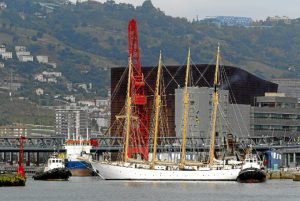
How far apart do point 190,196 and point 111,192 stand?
15.8 m

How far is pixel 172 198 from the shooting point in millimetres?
160000

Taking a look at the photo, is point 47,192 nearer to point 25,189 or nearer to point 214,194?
point 25,189

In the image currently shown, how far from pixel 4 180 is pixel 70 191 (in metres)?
15.5

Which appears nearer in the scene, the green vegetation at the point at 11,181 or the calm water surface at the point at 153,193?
the calm water surface at the point at 153,193

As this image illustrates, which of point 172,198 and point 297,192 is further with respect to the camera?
point 297,192

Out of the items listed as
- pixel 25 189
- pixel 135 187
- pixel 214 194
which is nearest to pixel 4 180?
pixel 25 189

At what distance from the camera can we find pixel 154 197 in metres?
162

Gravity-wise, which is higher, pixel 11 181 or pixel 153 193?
pixel 11 181

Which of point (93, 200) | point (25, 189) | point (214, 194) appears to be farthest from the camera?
point (25, 189)

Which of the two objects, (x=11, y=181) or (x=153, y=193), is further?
(x=11, y=181)

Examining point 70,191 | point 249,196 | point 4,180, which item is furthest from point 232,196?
point 4,180

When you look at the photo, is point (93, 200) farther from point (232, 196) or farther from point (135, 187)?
point (135, 187)

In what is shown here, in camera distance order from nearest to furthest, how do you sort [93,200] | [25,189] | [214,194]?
[93,200] → [214,194] → [25,189]

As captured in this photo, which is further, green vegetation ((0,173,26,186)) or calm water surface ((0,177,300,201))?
green vegetation ((0,173,26,186))
